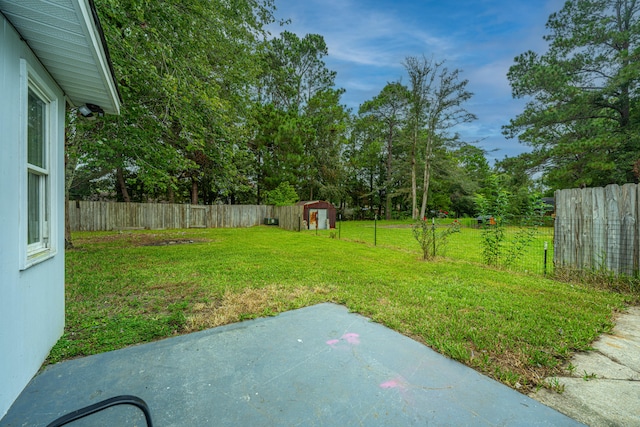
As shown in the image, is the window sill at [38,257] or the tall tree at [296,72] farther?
the tall tree at [296,72]

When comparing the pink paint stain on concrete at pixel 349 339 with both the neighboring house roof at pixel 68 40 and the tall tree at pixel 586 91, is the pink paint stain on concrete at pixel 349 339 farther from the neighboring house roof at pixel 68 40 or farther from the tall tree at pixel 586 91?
the tall tree at pixel 586 91

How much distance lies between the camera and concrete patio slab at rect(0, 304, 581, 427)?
1505mm

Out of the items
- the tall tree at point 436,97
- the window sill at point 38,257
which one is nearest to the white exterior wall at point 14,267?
the window sill at point 38,257

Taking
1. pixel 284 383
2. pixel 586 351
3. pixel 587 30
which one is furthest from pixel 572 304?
pixel 587 30

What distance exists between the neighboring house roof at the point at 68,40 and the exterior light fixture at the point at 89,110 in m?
0.25

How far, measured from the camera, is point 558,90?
11.3m

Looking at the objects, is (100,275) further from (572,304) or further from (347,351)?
(572,304)

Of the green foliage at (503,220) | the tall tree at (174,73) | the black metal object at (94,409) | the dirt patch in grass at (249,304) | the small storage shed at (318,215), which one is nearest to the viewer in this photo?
the black metal object at (94,409)

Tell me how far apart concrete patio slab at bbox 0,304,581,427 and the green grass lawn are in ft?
0.83

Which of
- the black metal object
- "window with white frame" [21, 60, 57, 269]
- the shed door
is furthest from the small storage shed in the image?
the black metal object

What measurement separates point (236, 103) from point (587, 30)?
585 inches

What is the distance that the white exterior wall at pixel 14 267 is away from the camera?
1.51 m

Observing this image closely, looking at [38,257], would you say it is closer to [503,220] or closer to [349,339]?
[349,339]

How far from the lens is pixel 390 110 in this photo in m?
23.5
